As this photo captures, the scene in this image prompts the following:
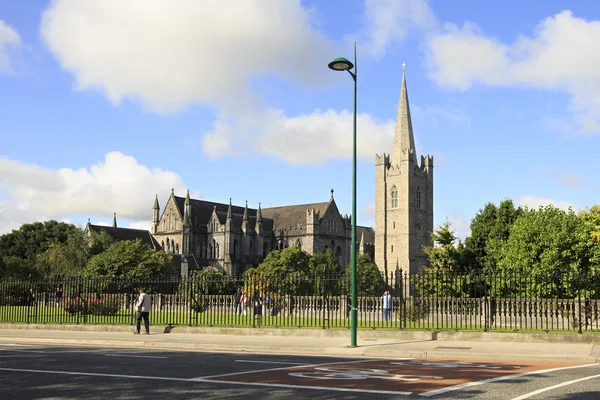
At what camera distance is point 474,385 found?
35.7 ft

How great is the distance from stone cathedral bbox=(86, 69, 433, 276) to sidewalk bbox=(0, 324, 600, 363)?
87.4 metres

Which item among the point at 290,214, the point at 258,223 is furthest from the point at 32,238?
the point at 290,214

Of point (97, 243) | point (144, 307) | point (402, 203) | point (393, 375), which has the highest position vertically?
point (402, 203)

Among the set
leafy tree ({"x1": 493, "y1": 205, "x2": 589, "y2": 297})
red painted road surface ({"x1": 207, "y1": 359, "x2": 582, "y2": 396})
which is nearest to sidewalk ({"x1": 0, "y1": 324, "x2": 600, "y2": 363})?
red painted road surface ({"x1": 207, "y1": 359, "x2": 582, "y2": 396})

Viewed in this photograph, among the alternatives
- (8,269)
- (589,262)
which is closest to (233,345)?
(589,262)

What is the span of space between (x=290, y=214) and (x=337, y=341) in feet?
348

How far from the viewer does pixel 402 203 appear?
11606cm

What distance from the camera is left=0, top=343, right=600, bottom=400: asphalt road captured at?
999 cm

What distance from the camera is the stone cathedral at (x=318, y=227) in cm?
11562

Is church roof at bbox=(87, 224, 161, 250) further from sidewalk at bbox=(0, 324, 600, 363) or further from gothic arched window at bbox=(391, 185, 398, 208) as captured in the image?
sidewalk at bbox=(0, 324, 600, 363)

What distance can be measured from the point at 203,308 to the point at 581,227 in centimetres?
2867

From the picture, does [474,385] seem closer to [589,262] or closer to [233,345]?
[233,345]

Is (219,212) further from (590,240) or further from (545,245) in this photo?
(590,240)

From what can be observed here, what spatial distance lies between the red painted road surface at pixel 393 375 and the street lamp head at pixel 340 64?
8687 mm
